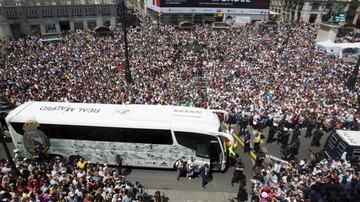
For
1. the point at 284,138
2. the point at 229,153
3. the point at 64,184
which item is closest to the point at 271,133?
the point at 284,138

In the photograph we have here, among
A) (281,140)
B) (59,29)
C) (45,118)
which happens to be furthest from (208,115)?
(59,29)

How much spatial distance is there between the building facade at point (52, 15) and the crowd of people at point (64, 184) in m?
41.3

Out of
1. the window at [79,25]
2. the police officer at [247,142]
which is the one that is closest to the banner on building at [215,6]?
the window at [79,25]

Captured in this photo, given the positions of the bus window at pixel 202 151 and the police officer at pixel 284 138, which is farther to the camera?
the police officer at pixel 284 138

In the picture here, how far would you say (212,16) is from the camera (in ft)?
195

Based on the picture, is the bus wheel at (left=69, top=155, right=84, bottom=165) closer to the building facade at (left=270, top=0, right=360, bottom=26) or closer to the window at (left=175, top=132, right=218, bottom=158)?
the window at (left=175, top=132, right=218, bottom=158)

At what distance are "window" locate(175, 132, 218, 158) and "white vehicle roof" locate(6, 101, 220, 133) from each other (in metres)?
0.30

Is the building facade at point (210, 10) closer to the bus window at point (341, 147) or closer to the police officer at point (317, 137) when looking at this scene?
the police officer at point (317, 137)

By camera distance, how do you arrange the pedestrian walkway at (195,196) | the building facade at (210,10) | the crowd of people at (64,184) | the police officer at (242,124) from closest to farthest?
the crowd of people at (64,184) → the pedestrian walkway at (195,196) → the police officer at (242,124) → the building facade at (210,10)

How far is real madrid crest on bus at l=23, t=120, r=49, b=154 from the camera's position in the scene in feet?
40.0

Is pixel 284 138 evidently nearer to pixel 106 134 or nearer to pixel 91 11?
pixel 106 134

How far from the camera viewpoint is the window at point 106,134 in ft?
39.5

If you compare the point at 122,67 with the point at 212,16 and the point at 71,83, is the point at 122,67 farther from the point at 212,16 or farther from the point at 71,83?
the point at 212,16

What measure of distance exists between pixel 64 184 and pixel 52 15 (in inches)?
1798
